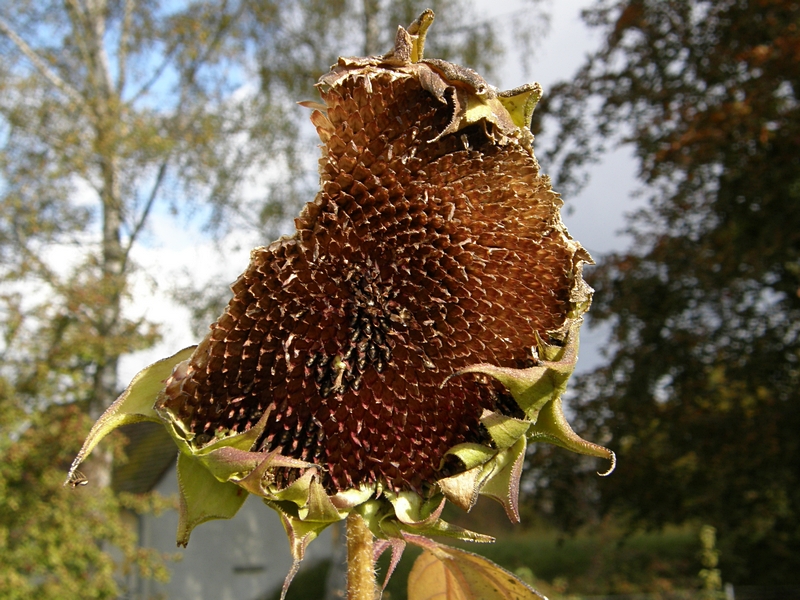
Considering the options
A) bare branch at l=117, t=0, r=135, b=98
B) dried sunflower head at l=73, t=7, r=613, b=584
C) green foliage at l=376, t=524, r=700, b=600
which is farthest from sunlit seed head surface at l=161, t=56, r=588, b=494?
bare branch at l=117, t=0, r=135, b=98

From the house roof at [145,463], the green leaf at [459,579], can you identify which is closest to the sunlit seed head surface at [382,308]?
the green leaf at [459,579]

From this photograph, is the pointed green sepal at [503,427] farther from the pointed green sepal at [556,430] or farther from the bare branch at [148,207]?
the bare branch at [148,207]

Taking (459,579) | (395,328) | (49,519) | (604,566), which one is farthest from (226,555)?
(395,328)

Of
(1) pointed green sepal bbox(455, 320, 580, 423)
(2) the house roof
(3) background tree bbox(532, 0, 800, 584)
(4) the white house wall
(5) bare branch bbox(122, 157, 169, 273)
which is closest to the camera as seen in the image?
(1) pointed green sepal bbox(455, 320, 580, 423)

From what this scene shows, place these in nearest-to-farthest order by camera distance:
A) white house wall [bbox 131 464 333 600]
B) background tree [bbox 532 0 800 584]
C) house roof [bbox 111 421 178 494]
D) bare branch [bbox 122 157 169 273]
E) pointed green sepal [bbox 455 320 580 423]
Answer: pointed green sepal [bbox 455 320 580 423] → background tree [bbox 532 0 800 584] → bare branch [bbox 122 157 169 273] → house roof [bbox 111 421 178 494] → white house wall [bbox 131 464 333 600]

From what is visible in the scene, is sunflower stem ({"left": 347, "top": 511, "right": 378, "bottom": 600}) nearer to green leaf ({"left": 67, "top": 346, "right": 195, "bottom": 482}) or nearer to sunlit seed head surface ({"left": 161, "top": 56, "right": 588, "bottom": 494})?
sunlit seed head surface ({"left": 161, "top": 56, "right": 588, "bottom": 494})

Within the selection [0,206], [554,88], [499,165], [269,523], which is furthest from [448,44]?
[269,523]

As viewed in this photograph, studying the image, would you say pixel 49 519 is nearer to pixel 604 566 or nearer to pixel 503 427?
pixel 503 427
